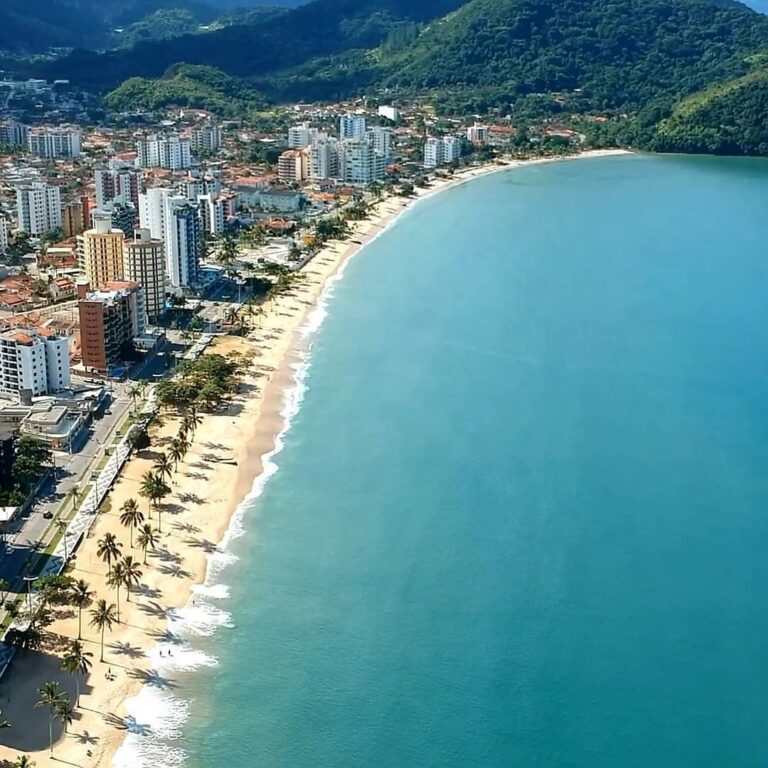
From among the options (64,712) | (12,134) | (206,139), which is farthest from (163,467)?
(12,134)

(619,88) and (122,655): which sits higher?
(619,88)

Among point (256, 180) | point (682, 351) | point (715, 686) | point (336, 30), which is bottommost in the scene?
point (715, 686)

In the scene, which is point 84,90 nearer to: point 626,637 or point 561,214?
point 561,214

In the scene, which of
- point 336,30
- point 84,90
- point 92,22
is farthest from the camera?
point 92,22

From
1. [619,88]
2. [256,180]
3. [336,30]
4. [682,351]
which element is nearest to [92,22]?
[336,30]

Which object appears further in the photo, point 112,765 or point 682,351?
point 682,351

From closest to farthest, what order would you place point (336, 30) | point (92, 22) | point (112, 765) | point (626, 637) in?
1. point (112, 765)
2. point (626, 637)
3. point (336, 30)
4. point (92, 22)

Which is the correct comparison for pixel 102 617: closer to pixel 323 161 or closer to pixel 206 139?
pixel 323 161

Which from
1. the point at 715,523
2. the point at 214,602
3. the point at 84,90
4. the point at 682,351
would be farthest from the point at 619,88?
the point at 214,602
